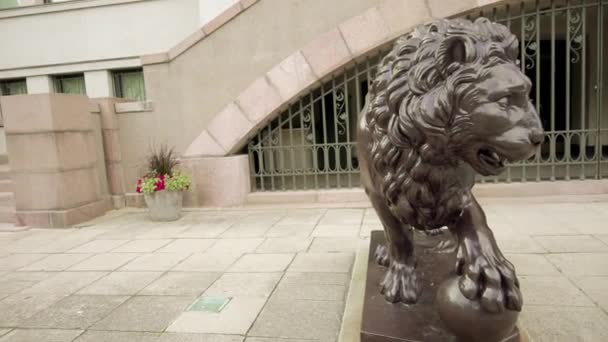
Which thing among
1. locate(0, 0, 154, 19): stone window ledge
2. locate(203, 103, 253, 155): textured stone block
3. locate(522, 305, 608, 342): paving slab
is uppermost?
locate(0, 0, 154, 19): stone window ledge

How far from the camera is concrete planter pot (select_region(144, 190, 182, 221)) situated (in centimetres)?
525

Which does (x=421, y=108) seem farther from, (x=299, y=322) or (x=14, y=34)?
(x=14, y=34)

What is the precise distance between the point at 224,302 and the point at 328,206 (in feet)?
10.3

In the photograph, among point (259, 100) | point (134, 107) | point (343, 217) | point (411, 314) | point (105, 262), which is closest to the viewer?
point (411, 314)

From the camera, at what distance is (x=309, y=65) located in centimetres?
552

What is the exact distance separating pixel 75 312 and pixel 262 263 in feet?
4.47

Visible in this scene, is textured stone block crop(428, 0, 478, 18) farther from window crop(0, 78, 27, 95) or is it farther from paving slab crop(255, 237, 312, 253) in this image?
window crop(0, 78, 27, 95)

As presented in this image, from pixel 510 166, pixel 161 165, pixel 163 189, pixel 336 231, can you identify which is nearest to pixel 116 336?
pixel 336 231

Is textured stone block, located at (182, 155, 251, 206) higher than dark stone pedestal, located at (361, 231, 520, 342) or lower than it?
higher

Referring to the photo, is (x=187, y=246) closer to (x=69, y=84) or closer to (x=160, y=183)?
(x=160, y=183)

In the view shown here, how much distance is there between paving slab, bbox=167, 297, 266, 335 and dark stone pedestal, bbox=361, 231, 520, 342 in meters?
0.74

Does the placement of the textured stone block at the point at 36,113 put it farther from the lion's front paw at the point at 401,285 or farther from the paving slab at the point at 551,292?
the paving slab at the point at 551,292

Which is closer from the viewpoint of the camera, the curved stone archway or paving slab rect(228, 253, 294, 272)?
paving slab rect(228, 253, 294, 272)

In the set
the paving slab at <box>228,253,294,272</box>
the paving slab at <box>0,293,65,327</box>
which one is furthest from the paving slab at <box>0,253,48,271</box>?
the paving slab at <box>228,253,294,272</box>
